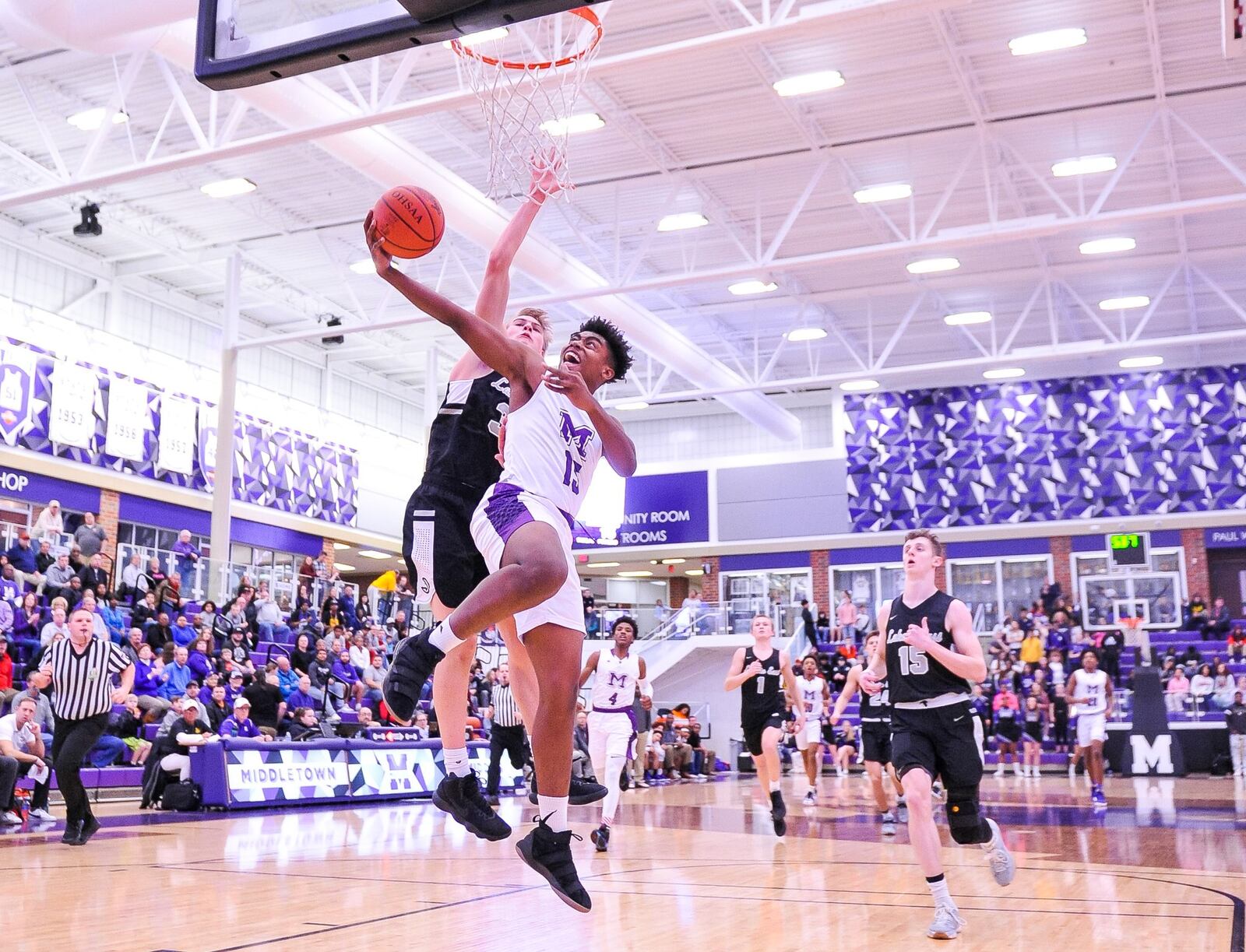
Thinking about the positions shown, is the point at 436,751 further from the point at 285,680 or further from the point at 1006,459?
the point at 1006,459

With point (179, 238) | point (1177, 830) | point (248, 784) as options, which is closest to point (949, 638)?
point (1177, 830)

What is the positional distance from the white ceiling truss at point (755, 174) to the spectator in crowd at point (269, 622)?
5205 mm

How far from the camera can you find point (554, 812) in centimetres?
434

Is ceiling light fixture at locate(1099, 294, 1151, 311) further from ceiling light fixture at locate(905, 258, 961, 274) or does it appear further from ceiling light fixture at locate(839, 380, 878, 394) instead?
ceiling light fixture at locate(839, 380, 878, 394)

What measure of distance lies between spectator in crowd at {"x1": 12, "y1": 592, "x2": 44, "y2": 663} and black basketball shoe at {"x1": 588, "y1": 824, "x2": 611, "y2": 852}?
8.54 metres

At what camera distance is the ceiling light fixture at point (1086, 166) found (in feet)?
64.0

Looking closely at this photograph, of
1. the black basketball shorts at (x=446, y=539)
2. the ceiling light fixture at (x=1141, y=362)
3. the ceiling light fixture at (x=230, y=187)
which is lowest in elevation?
the black basketball shorts at (x=446, y=539)

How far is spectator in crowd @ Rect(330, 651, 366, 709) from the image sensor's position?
1812 centimetres

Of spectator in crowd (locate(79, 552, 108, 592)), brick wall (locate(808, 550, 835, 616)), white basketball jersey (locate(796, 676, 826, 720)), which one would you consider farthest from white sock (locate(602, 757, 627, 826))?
brick wall (locate(808, 550, 835, 616))

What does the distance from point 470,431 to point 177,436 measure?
23470 millimetres

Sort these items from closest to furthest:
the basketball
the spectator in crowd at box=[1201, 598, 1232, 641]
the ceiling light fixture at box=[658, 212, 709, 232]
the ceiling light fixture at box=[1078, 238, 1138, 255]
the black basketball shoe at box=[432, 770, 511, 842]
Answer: the basketball, the black basketball shoe at box=[432, 770, 511, 842], the ceiling light fixture at box=[658, 212, 709, 232], the ceiling light fixture at box=[1078, 238, 1138, 255], the spectator in crowd at box=[1201, 598, 1232, 641]

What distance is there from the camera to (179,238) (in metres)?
24.9

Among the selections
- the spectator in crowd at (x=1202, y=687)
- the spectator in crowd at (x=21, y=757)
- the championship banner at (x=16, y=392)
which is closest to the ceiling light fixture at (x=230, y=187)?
the championship banner at (x=16, y=392)

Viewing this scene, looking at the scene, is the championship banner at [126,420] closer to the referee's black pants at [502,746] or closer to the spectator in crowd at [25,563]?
the spectator in crowd at [25,563]
